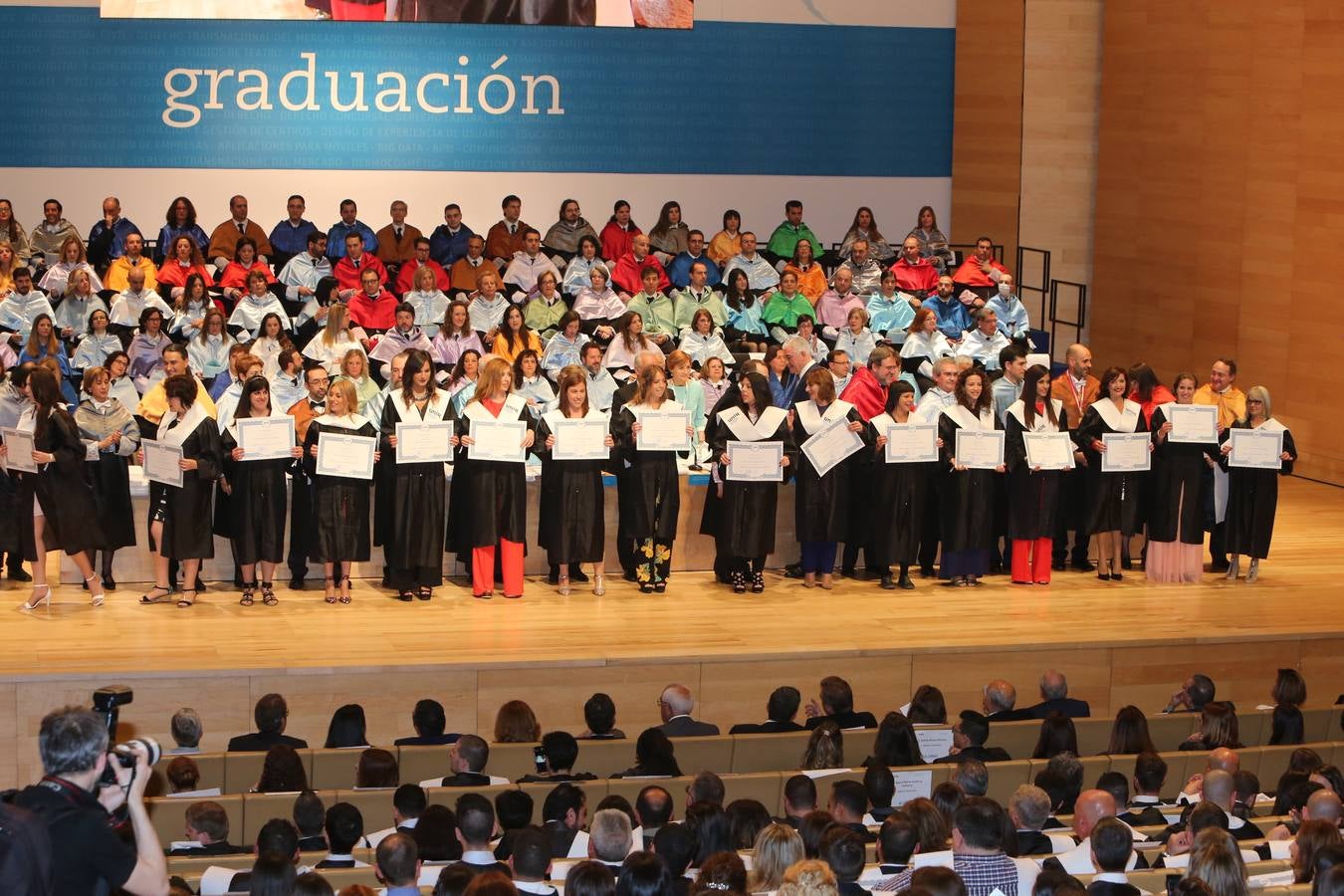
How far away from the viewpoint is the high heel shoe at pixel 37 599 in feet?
37.7

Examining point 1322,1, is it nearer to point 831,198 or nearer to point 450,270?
point 831,198

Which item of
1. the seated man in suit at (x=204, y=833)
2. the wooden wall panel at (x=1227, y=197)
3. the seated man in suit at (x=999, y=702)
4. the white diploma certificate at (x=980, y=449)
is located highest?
the wooden wall panel at (x=1227, y=197)

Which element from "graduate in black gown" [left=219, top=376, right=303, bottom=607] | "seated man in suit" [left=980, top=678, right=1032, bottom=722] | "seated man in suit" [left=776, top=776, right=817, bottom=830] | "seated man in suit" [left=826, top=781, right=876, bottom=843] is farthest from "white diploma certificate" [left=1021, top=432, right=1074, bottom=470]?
"seated man in suit" [left=826, top=781, right=876, bottom=843]

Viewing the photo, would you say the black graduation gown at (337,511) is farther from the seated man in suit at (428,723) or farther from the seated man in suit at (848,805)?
the seated man in suit at (848,805)

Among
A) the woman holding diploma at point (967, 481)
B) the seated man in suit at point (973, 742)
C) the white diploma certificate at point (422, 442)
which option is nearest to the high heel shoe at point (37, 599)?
the white diploma certificate at point (422, 442)

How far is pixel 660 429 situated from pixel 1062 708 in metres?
3.49

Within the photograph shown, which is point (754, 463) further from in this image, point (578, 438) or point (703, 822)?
point (703, 822)

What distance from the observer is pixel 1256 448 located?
13.0 meters

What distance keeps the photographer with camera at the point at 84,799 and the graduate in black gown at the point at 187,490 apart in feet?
21.3

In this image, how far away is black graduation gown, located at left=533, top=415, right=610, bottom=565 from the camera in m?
12.2

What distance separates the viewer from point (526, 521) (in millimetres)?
12688

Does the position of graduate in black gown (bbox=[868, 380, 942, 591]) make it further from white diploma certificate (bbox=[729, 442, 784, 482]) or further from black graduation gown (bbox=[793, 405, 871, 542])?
white diploma certificate (bbox=[729, 442, 784, 482])

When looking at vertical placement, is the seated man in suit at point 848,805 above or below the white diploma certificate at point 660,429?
below

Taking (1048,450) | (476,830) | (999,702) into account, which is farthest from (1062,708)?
(476,830)
